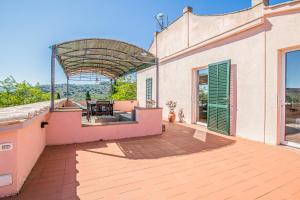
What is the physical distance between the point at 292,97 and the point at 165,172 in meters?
3.77

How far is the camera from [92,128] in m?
4.76

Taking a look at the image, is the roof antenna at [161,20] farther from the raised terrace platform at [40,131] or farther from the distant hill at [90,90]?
the raised terrace platform at [40,131]

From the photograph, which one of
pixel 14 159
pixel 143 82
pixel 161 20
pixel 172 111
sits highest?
pixel 161 20

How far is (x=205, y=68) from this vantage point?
6.84m

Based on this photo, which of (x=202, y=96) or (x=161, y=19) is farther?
(x=161, y=19)

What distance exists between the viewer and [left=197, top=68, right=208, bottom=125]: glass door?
23.4 ft

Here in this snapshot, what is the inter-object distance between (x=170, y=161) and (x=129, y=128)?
86.9 inches

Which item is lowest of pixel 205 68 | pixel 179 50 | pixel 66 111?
pixel 66 111

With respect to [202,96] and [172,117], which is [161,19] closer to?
[202,96]

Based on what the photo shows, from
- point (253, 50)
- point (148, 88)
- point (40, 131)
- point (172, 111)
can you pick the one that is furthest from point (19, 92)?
point (253, 50)

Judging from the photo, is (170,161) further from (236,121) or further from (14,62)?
(14,62)

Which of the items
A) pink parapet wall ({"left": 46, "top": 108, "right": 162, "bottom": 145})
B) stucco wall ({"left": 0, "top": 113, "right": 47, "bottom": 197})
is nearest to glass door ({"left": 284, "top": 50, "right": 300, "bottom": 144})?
pink parapet wall ({"left": 46, "top": 108, "right": 162, "bottom": 145})

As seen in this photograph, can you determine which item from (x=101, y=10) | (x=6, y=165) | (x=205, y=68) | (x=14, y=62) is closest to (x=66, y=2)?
(x=101, y=10)

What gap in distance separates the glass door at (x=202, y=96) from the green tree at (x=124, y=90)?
783cm
